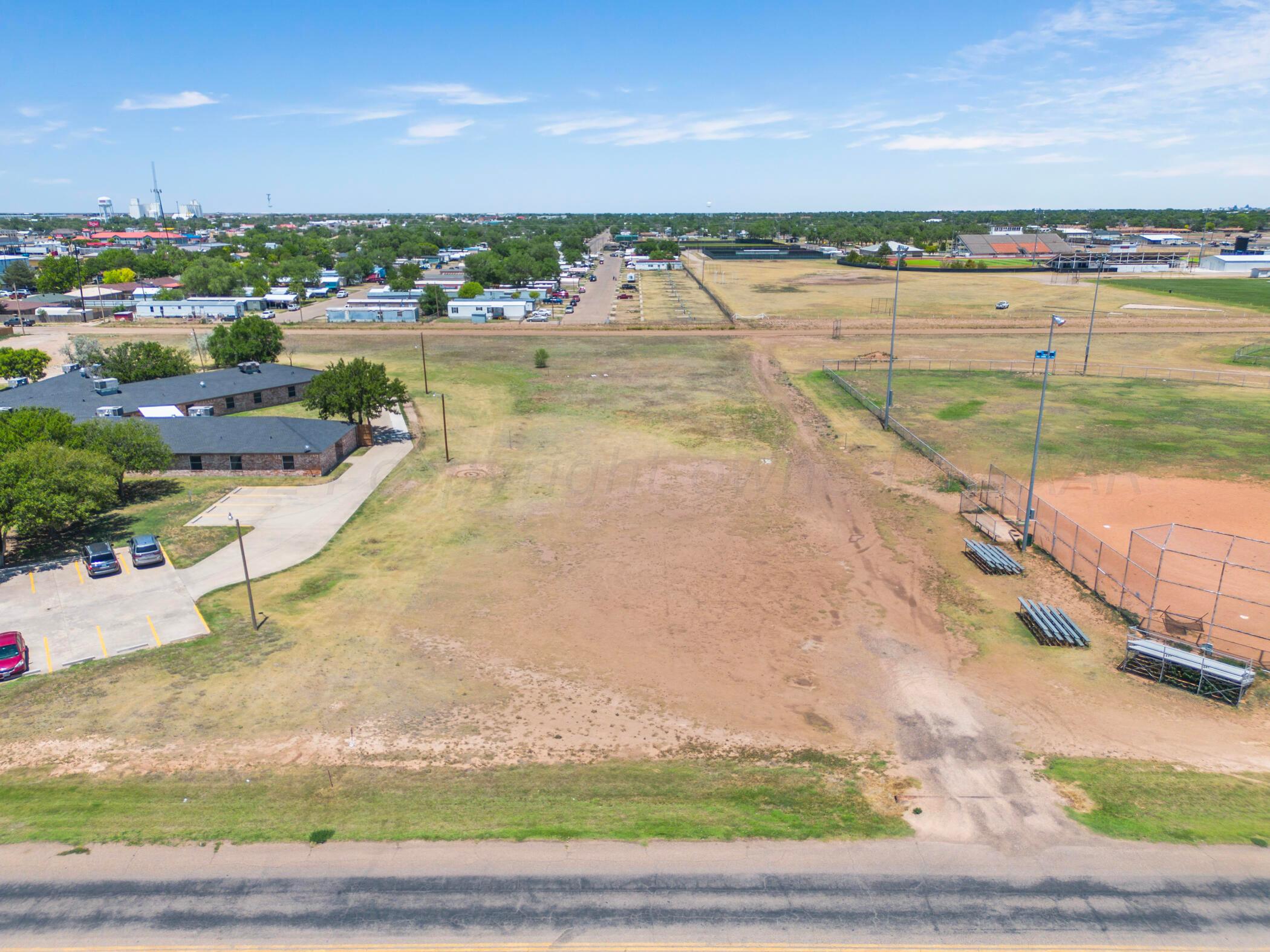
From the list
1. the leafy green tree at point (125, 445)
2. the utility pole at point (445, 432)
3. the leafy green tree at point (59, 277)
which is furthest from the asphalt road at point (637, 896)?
the leafy green tree at point (59, 277)

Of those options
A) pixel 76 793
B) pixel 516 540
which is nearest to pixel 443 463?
pixel 516 540

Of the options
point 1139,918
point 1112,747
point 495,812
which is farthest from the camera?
point 1112,747

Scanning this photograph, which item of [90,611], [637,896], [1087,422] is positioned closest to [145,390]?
[90,611]

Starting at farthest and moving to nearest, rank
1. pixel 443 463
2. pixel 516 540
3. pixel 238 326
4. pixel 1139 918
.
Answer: pixel 238 326 < pixel 443 463 < pixel 516 540 < pixel 1139 918

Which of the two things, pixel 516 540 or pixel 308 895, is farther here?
pixel 516 540

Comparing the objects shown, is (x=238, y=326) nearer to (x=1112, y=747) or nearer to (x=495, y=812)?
(x=495, y=812)

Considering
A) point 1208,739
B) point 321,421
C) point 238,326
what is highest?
point 238,326
